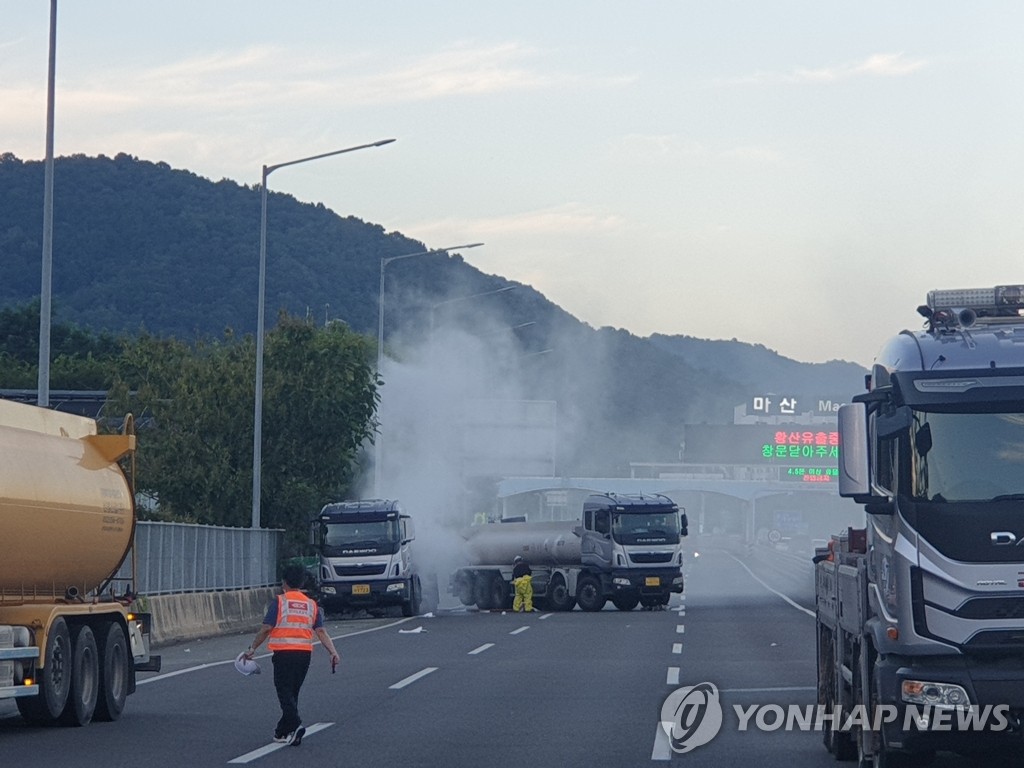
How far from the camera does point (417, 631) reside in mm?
34750

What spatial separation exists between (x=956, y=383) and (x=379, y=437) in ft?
149

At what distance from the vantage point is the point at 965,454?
35.0ft

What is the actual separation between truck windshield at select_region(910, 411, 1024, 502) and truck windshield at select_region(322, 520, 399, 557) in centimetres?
3305

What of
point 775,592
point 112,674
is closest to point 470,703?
point 112,674

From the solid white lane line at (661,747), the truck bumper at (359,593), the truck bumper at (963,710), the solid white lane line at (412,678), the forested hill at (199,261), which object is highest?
the forested hill at (199,261)

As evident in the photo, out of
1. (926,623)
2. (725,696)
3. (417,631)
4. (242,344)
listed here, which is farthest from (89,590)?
(242,344)

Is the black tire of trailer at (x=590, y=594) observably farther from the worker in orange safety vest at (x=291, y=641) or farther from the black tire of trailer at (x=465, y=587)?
the worker in orange safety vest at (x=291, y=641)

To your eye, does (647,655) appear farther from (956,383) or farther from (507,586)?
(507,586)

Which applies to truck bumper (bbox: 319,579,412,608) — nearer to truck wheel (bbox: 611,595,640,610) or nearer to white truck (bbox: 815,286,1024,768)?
truck wheel (bbox: 611,595,640,610)

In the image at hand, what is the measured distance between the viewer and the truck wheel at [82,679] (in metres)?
16.4

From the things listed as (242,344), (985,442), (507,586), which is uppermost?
(242,344)

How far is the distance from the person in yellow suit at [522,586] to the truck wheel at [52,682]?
30278 mm

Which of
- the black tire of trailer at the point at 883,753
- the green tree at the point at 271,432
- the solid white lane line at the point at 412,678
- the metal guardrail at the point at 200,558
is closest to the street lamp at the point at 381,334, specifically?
the green tree at the point at 271,432

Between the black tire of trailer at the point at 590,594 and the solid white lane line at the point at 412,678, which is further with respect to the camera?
the black tire of trailer at the point at 590,594
